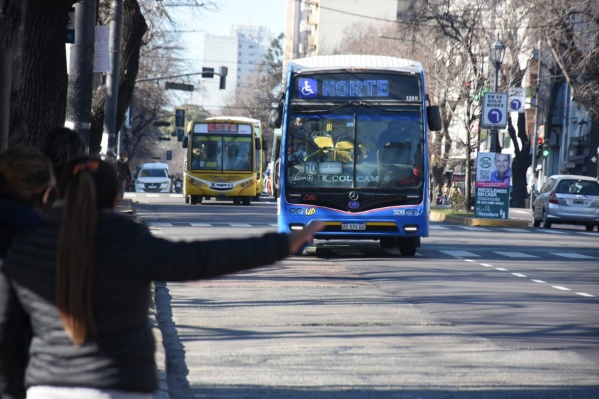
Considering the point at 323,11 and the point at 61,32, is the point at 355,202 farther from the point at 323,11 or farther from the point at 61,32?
the point at 323,11

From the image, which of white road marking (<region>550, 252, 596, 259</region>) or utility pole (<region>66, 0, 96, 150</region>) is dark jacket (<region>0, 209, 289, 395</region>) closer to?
utility pole (<region>66, 0, 96, 150</region>)

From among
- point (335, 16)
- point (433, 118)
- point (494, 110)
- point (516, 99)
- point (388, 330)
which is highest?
point (335, 16)

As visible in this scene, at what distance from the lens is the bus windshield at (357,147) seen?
2003cm

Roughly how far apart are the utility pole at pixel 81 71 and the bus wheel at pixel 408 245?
6071 millimetres

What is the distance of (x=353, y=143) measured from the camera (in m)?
20.1

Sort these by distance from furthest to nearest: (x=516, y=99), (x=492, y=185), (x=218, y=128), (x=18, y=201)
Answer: (x=218, y=128), (x=516, y=99), (x=492, y=185), (x=18, y=201)

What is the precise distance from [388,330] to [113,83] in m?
16.8

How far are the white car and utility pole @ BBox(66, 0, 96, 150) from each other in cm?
5280

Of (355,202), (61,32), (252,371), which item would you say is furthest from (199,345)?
(355,202)

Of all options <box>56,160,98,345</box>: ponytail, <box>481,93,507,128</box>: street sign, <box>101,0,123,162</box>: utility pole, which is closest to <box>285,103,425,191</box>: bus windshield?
<box>101,0,123,162</box>: utility pole

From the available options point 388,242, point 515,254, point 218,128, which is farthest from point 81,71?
point 218,128

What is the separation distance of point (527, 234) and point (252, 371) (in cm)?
2256

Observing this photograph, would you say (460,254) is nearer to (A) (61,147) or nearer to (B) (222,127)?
(A) (61,147)

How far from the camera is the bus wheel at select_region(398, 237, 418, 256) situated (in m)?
20.4
